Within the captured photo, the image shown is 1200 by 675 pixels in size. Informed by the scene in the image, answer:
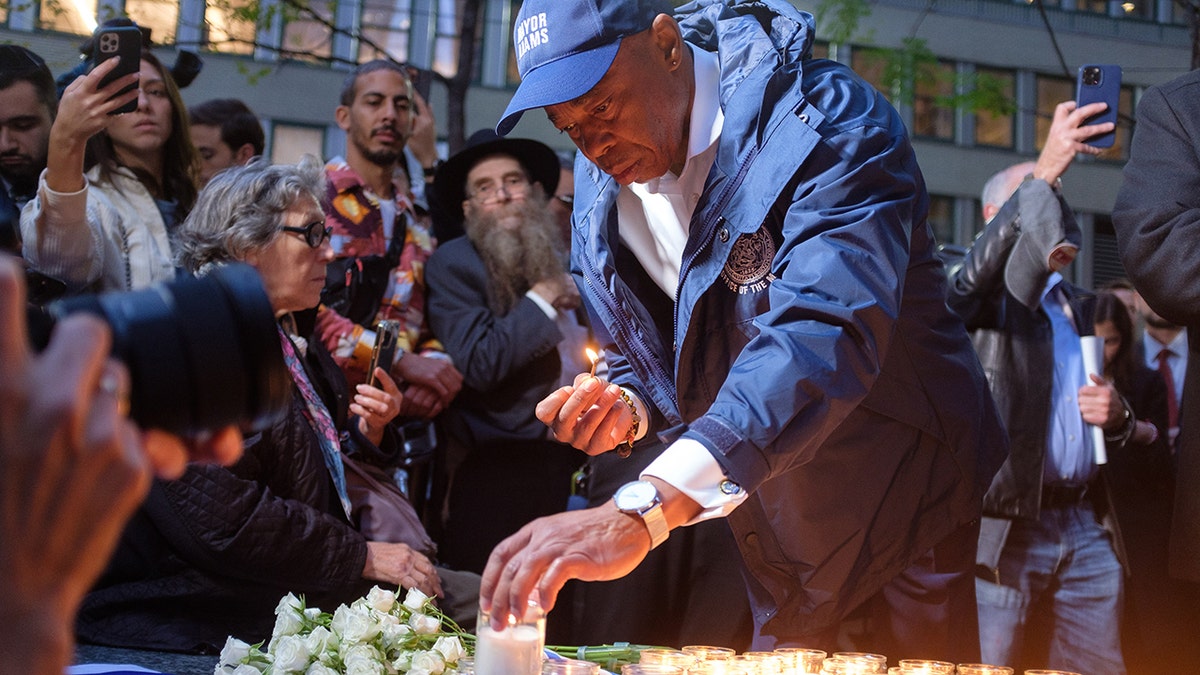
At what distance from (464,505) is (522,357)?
629mm

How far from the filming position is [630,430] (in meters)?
2.69

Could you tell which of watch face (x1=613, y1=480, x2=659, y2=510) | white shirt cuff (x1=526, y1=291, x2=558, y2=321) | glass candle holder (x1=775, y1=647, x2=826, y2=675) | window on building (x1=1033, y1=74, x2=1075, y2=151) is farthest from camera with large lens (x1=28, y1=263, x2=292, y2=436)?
window on building (x1=1033, y1=74, x2=1075, y2=151)

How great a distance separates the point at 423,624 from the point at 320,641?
0.67 ft

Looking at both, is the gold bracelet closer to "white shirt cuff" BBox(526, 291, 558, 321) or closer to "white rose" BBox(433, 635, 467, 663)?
"white rose" BBox(433, 635, 467, 663)

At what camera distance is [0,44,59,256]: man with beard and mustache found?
13.5 feet

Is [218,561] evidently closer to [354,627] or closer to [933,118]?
[354,627]

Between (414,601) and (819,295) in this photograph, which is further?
(414,601)

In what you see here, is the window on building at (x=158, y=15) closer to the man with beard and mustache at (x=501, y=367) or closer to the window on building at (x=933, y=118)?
the man with beard and mustache at (x=501, y=367)

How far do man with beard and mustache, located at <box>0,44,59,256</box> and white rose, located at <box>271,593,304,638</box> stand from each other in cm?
228

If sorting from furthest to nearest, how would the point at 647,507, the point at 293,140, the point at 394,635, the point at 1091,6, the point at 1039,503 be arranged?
the point at 1091,6 → the point at 293,140 → the point at 1039,503 → the point at 394,635 → the point at 647,507

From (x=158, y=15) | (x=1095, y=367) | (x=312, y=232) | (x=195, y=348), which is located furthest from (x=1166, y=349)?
(x=158, y=15)

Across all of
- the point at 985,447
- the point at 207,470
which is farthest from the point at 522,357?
the point at 985,447

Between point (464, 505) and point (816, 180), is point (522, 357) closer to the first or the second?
point (464, 505)

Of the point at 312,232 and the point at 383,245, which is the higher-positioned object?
the point at 312,232
